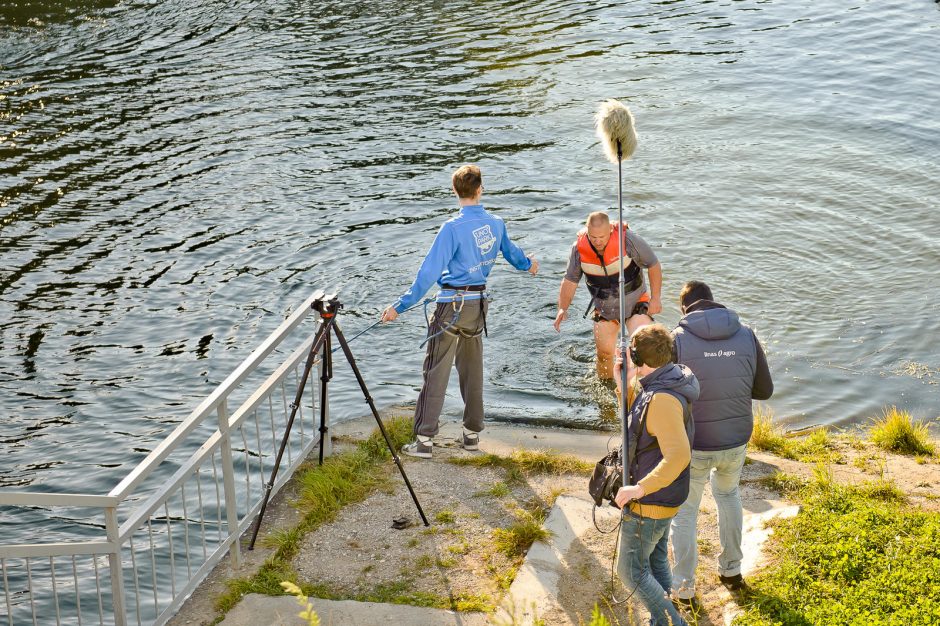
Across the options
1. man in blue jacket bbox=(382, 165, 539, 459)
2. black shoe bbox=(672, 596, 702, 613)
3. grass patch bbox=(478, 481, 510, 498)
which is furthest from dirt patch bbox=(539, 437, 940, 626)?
man in blue jacket bbox=(382, 165, 539, 459)

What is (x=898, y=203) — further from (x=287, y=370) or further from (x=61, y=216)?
(x=61, y=216)

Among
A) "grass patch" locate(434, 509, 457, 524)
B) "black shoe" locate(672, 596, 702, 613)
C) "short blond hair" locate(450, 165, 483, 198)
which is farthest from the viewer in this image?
"short blond hair" locate(450, 165, 483, 198)

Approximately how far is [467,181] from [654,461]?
292 cm

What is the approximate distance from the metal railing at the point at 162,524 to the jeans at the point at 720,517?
2.78m

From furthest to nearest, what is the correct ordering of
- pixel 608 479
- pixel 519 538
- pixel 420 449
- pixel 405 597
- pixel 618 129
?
pixel 420 449 → pixel 618 129 → pixel 519 538 → pixel 405 597 → pixel 608 479

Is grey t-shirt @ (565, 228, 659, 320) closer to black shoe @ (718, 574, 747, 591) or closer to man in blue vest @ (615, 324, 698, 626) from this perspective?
black shoe @ (718, 574, 747, 591)

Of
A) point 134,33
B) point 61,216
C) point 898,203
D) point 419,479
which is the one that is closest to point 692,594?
point 419,479

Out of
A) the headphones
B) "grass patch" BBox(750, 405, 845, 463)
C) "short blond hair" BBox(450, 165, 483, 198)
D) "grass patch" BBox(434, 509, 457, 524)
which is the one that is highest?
"short blond hair" BBox(450, 165, 483, 198)

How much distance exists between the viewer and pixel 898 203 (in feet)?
49.0

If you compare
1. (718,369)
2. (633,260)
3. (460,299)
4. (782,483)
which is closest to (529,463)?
(460,299)

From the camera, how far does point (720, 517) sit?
20.4ft

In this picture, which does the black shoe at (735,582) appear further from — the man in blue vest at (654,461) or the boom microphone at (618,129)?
the boom microphone at (618,129)

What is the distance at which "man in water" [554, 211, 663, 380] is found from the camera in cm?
876

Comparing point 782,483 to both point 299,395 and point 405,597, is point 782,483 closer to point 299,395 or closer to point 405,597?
point 405,597
